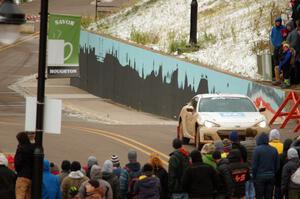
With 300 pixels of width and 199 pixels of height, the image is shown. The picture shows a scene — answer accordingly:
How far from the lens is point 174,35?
Result: 45.3m

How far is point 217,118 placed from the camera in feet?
88.5

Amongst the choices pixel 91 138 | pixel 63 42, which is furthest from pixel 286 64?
pixel 63 42

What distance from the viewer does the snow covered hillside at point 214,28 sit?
3900 cm

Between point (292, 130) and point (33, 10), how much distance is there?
5286 cm

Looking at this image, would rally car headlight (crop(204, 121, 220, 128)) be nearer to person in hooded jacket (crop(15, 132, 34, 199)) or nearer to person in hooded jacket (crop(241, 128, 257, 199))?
person in hooded jacket (crop(241, 128, 257, 199))

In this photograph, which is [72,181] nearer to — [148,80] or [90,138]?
[90,138]

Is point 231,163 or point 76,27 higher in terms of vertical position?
point 76,27

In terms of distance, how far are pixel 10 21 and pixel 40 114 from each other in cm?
164

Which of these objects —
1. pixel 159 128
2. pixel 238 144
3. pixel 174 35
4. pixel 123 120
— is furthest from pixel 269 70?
pixel 238 144

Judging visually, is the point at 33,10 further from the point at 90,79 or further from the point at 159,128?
the point at 159,128

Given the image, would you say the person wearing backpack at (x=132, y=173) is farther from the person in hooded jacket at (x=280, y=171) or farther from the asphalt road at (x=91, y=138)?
the asphalt road at (x=91, y=138)

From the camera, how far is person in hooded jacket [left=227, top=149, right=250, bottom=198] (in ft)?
56.9

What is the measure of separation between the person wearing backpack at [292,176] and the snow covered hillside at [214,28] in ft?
61.0

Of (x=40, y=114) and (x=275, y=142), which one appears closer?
(x=40, y=114)
